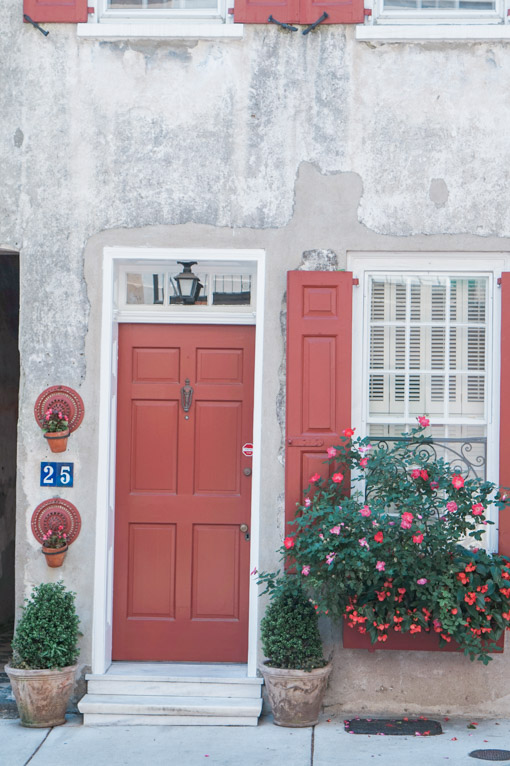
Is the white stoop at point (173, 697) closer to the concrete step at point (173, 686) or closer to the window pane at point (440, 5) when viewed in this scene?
the concrete step at point (173, 686)

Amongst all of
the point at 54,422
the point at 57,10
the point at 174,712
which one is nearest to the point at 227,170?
the point at 57,10

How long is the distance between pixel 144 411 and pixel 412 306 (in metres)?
1.91

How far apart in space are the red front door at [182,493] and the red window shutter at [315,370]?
450 mm

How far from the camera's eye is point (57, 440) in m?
6.27

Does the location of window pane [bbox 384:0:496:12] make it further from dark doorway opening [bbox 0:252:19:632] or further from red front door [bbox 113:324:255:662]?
dark doorway opening [bbox 0:252:19:632]

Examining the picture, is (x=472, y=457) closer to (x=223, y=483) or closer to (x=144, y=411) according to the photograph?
(x=223, y=483)

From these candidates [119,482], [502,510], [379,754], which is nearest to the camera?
[379,754]

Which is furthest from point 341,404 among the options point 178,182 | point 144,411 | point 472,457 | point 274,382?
point 178,182

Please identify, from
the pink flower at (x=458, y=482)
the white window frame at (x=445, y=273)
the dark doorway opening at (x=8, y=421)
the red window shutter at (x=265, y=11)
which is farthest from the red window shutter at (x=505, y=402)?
the dark doorway opening at (x=8, y=421)

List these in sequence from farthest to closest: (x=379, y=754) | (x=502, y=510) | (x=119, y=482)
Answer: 1. (x=119, y=482)
2. (x=502, y=510)
3. (x=379, y=754)

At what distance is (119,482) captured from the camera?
6574 millimetres

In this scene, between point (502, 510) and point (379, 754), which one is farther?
point (502, 510)

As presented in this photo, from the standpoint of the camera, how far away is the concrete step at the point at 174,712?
5961 mm

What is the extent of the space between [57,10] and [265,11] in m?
1.36
